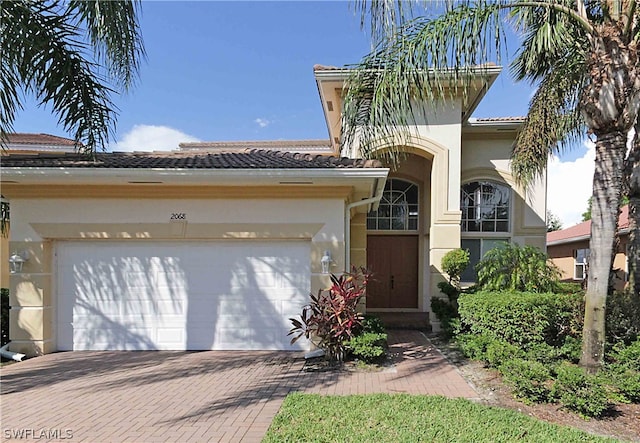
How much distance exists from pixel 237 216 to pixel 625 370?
23.2 feet

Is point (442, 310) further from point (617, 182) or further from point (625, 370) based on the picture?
point (617, 182)

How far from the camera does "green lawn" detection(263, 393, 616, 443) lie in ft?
13.5

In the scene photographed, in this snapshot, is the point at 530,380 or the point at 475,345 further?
the point at 475,345

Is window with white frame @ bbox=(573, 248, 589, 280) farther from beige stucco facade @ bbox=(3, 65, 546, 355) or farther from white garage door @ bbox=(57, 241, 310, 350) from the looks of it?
white garage door @ bbox=(57, 241, 310, 350)

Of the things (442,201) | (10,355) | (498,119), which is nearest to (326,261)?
(442,201)

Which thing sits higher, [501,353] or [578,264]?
[578,264]

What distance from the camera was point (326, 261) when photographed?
749cm

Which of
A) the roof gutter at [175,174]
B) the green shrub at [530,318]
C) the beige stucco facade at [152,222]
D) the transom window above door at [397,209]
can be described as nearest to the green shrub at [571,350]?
the green shrub at [530,318]

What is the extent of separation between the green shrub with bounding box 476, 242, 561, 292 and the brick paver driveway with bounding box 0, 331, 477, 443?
2.22m

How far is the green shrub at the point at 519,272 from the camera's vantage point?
7934mm

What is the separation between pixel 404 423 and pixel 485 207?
32.0 feet

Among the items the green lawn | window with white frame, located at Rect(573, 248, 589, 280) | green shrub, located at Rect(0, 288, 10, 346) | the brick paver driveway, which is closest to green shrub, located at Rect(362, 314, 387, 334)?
the brick paver driveway

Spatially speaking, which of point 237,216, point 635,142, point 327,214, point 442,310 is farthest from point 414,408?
point 635,142

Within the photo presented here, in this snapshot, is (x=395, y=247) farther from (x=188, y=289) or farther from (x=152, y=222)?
(x=152, y=222)
